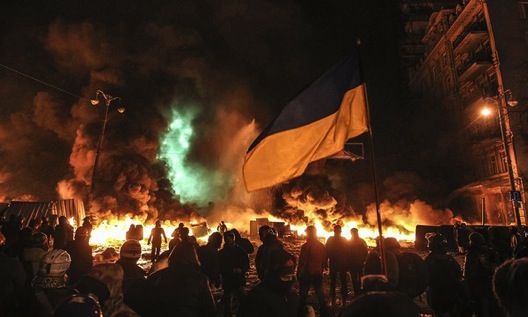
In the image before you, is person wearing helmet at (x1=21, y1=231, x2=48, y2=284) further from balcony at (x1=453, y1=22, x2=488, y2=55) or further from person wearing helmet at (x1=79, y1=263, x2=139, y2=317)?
balcony at (x1=453, y1=22, x2=488, y2=55)

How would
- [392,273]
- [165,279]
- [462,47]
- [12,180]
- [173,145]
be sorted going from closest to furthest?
[165,279], [392,273], [462,47], [12,180], [173,145]

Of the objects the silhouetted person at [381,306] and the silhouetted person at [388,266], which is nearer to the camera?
the silhouetted person at [381,306]

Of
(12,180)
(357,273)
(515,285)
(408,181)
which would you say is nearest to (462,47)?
(408,181)

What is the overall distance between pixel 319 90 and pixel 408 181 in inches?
1193

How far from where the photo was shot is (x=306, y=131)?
18.0 ft

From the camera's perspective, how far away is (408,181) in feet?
106

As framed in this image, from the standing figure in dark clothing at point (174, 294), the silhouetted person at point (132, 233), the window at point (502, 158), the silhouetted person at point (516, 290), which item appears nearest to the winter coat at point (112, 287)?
the standing figure in dark clothing at point (174, 294)

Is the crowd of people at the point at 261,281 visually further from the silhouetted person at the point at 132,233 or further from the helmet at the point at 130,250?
the silhouetted person at the point at 132,233

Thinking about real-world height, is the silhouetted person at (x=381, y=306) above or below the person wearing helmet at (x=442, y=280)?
above

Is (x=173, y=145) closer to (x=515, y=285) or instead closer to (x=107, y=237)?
(x=107, y=237)

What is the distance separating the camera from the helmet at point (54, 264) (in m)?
3.10

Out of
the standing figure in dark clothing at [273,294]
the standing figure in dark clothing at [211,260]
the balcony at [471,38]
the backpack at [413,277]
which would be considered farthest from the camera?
the balcony at [471,38]

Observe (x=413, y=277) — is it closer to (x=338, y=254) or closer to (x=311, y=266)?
(x=311, y=266)

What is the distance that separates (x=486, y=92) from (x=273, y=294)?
3152 cm
